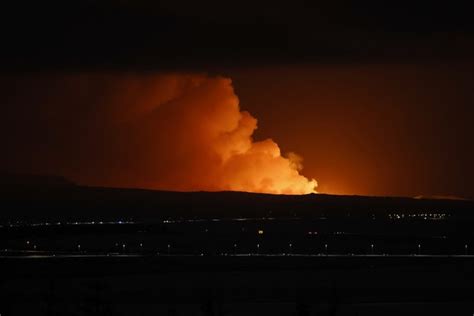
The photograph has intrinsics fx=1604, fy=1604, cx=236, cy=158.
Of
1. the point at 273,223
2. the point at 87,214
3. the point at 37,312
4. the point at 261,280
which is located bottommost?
the point at 37,312

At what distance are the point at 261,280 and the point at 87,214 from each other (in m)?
123

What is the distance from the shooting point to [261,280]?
71.2 m

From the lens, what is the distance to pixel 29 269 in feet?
259

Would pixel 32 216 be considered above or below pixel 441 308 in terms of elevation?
above

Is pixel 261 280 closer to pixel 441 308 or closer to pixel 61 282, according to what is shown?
pixel 61 282

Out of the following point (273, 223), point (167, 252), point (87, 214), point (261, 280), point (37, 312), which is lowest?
point (37, 312)

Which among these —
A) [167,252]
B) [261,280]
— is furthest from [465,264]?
[167,252]

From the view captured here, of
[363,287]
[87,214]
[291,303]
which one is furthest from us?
[87,214]

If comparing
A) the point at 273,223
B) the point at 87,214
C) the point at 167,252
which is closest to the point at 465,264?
the point at 167,252

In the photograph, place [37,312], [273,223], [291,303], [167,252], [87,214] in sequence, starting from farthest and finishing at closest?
[87,214], [273,223], [167,252], [291,303], [37,312]

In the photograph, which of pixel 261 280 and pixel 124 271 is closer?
pixel 261 280

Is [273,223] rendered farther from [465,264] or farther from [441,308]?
[441,308]

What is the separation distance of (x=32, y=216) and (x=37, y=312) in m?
124

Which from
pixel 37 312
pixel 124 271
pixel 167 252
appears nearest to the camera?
pixel 37 312
